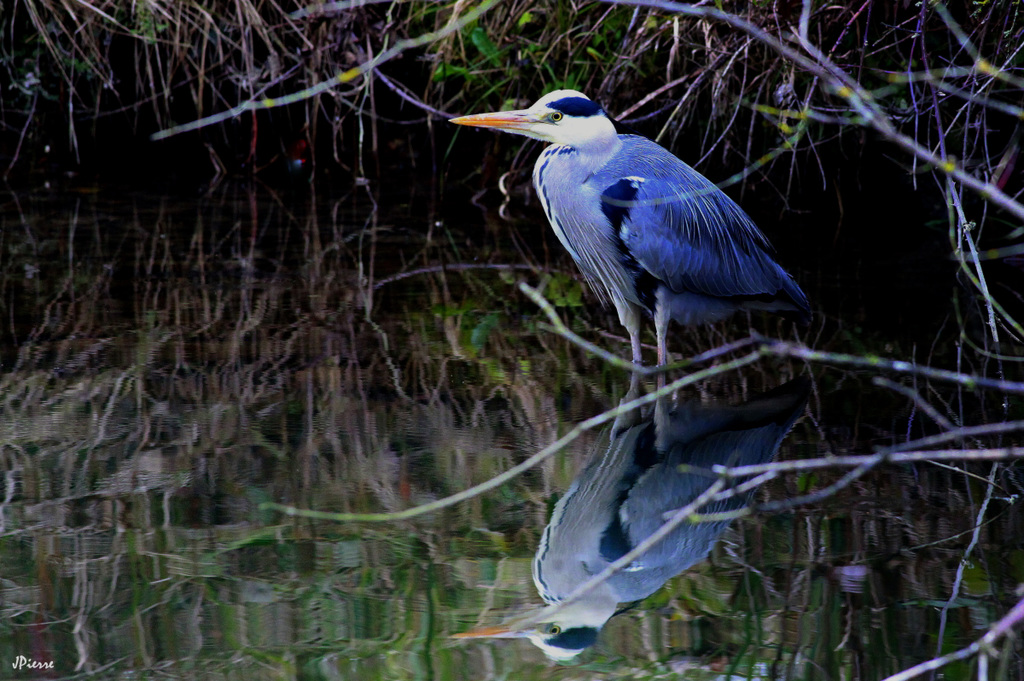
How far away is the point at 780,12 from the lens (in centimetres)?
494

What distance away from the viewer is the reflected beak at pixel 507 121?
14.3 feet

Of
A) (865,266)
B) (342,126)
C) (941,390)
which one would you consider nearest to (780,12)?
(865,266)

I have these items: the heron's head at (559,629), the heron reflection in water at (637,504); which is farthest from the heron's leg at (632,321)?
the heron's head at (559,629)

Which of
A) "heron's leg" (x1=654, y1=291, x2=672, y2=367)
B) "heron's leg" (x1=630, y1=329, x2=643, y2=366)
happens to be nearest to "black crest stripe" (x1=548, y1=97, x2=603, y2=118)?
"heron's leg" (x1=654, y1=291, x2=672, y2=367)

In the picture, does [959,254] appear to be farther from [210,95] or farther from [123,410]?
[210,95]

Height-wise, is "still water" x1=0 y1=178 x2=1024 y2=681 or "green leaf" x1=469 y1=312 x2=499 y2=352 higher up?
"green leaf" x1=469 y1=312 x2=499 y2=352

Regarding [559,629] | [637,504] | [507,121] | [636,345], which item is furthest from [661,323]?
[559,629]

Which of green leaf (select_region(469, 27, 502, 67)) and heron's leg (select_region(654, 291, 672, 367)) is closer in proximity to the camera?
heron's leg (select_region(654, 291, 672, 367))

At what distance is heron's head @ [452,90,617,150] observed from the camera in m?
4.37

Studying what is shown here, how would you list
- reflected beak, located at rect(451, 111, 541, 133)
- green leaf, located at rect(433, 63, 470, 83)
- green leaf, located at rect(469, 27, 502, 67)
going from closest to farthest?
reflected beak, located at rect(451, 111, 541, 133)
green leaf, located at rect(469, 27, 502, 67)
green leaf, located at rect(433, 63, 470, 83)

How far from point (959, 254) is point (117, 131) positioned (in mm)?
6371

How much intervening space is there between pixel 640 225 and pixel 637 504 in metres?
1.45

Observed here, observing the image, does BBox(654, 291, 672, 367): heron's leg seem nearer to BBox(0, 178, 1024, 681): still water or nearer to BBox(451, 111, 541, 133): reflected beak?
BBox(0, 178, 1024, 681): still water

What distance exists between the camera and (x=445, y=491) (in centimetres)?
310
